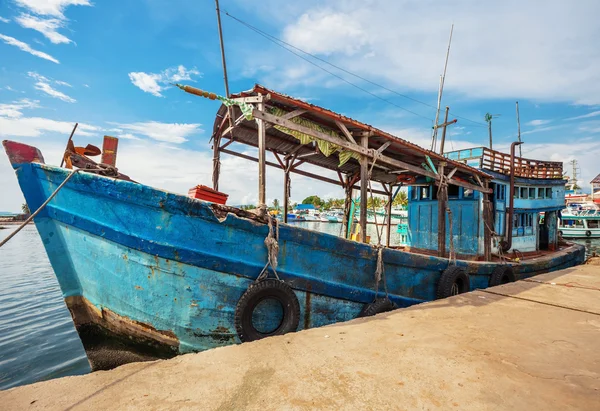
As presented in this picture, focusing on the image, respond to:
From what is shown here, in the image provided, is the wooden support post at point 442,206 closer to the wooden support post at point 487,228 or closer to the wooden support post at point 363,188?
the wooden support post at point 487,228

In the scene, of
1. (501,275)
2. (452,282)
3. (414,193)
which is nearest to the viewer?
(452,282)

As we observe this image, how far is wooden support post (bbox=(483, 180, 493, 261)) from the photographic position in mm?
8664

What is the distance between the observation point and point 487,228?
345 inches

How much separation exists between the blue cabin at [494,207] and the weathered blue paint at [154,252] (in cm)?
→ 674

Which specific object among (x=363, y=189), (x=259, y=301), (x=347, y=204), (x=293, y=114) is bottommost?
(x=259, y=301)

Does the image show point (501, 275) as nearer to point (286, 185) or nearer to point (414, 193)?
point (414, 193)

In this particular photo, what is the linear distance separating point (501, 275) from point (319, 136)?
6.43 meters

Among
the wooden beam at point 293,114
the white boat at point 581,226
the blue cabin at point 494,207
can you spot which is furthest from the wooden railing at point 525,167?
the white boat at point 581,226

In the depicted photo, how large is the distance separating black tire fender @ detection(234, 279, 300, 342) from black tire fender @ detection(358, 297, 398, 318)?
53.9 inches

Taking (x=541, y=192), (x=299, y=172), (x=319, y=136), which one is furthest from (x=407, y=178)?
(x=541, y=192)

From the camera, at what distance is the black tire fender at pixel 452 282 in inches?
235

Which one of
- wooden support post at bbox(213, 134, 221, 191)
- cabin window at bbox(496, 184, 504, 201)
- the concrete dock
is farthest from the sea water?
cabin window at bbox(496, 184, 504, 201)

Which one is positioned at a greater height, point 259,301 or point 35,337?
point 259,301

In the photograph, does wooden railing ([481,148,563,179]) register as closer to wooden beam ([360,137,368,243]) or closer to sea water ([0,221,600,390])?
wooden beam ([360,137,368,243])
